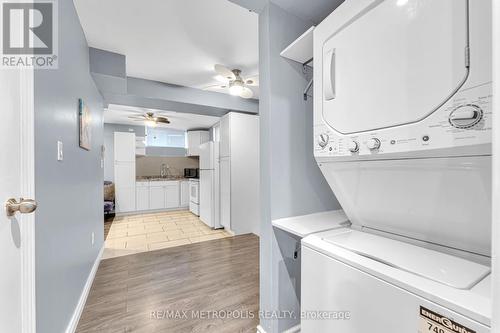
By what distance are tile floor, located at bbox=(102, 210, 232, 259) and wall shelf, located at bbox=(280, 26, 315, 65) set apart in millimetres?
2938

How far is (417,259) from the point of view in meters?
0.75

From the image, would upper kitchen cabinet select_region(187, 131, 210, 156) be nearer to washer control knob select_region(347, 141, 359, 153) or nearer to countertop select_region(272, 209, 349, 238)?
countertop select_region(272, 209, 349, 238)

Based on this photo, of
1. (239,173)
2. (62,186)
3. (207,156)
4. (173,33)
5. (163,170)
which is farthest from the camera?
(163,170)

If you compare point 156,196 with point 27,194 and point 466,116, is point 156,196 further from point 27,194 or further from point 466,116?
point 466,116

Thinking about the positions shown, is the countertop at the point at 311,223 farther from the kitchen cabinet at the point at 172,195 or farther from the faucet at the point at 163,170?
the faucet at the point at 163,170

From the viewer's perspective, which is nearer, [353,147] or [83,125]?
[353,147]

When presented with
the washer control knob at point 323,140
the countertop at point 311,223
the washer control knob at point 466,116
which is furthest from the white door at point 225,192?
the washer control knob at point 466,116

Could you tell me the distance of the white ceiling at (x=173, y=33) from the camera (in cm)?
166

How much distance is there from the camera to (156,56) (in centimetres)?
234

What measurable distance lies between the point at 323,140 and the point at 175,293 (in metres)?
1.93

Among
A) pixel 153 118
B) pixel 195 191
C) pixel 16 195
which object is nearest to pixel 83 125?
pixel 16 195

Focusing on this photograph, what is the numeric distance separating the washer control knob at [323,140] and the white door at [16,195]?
1.17 m

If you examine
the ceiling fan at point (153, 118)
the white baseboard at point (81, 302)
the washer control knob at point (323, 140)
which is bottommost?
the white baseboard at point (81, 302)

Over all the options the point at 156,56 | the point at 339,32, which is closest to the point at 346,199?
the point at 339,32
